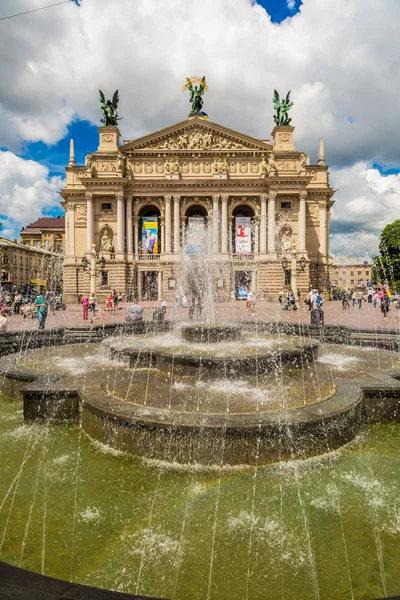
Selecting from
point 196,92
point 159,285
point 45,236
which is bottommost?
point 159,285

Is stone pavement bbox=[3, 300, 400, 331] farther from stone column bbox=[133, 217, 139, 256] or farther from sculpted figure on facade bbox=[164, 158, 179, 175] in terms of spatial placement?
sculpted figure on facade bbox=[164, 158, 179, 175]

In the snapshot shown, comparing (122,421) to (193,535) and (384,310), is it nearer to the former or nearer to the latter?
(193,535)

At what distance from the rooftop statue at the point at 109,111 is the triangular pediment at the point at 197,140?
3.51 m

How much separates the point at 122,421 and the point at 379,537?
3.25 metres

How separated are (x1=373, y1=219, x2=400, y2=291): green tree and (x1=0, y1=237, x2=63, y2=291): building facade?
1878 inches

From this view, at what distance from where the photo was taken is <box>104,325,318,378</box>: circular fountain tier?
7.88 meters

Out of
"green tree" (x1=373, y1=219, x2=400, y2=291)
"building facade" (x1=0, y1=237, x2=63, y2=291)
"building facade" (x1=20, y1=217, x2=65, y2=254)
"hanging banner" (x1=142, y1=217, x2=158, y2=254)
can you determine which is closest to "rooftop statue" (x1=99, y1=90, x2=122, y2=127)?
"hanging banner" (x1=142, y1=217, x2=158, y2=254)

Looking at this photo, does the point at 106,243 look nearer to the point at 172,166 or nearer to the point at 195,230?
the point at 195,230

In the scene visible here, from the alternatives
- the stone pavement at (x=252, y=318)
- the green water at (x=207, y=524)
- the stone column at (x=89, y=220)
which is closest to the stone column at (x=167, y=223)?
the stone column at (x=89, y=220)

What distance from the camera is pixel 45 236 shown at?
9119 cm

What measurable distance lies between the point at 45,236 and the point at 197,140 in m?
58.2

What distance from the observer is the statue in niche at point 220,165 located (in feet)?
149

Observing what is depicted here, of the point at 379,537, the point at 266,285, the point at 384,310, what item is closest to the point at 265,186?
the point at 266,285

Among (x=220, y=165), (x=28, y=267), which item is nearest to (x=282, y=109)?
(x=220, y=165)
